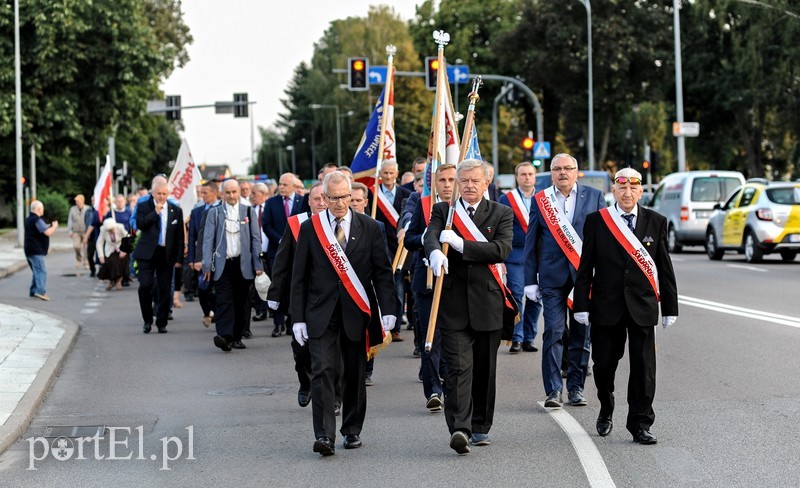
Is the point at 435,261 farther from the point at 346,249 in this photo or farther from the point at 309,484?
the point at 309,484

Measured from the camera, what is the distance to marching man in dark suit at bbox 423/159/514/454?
7770mm

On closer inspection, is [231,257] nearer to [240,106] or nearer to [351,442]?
[351,442]

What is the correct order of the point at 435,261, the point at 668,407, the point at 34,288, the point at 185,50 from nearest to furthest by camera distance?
the point at 435,261, the point at 668,407, the point at 34,288, the point at 185,50

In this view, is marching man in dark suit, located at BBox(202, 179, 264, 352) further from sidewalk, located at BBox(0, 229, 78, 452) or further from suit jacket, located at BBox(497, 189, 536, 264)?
suit jacket, located at BBox(497, 189, 536, 264)

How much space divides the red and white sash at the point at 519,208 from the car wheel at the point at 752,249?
14621mm

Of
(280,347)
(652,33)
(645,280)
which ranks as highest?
(652,33)

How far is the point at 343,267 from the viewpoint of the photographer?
7891 mm

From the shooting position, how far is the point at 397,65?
7344cm

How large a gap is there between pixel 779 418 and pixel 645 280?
4.74 ft

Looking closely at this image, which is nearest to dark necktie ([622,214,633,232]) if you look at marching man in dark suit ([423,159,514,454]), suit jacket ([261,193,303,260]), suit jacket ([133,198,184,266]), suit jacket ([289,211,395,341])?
marching man in dark suit ([423,159,514,454])

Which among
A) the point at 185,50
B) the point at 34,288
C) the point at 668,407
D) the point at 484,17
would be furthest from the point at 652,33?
the point at 668,407

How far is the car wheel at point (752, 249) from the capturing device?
2606 cm

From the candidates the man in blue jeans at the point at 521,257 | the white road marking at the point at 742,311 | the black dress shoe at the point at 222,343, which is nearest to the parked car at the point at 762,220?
the white road marking at the point at 742,311

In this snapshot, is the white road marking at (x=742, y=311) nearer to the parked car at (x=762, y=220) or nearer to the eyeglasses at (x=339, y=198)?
the parked car at (x=762, y=220)
